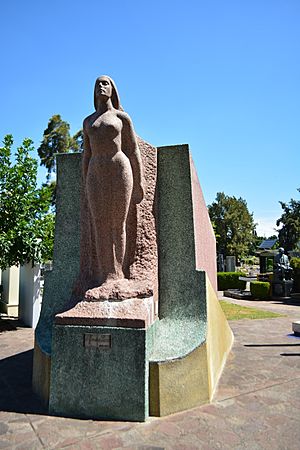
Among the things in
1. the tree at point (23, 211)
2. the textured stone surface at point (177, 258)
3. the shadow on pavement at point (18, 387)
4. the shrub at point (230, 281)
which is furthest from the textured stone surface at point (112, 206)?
the shrub at point (230, 281)

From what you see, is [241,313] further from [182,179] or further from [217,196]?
[217,196]

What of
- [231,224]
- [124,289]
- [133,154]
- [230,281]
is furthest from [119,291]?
[231,224]

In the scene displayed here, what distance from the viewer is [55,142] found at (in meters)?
21.3

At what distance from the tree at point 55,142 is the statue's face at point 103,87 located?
18.3m

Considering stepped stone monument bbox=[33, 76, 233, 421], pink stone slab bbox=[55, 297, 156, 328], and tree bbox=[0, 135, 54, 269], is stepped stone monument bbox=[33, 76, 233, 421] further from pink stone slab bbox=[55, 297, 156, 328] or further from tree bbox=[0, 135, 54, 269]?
tree bbox=[0, 135, 54, 269]

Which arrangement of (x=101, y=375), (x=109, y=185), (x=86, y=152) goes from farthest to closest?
1. (x=86, y=152)
2. (x=109, y=185)
3. (x=101, y=375)

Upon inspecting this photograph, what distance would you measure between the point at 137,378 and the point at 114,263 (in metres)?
1.15

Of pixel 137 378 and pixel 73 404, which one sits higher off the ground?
pixel 137 378

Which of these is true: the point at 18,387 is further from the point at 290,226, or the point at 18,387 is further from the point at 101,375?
the point at 290,226

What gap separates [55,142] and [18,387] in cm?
1959

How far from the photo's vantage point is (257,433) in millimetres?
2596

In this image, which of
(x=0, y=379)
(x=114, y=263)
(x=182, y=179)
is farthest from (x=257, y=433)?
(x=0, y=379)

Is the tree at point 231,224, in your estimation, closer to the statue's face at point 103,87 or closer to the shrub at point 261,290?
the shrub at point 261,290

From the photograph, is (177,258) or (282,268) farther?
(282,268)
